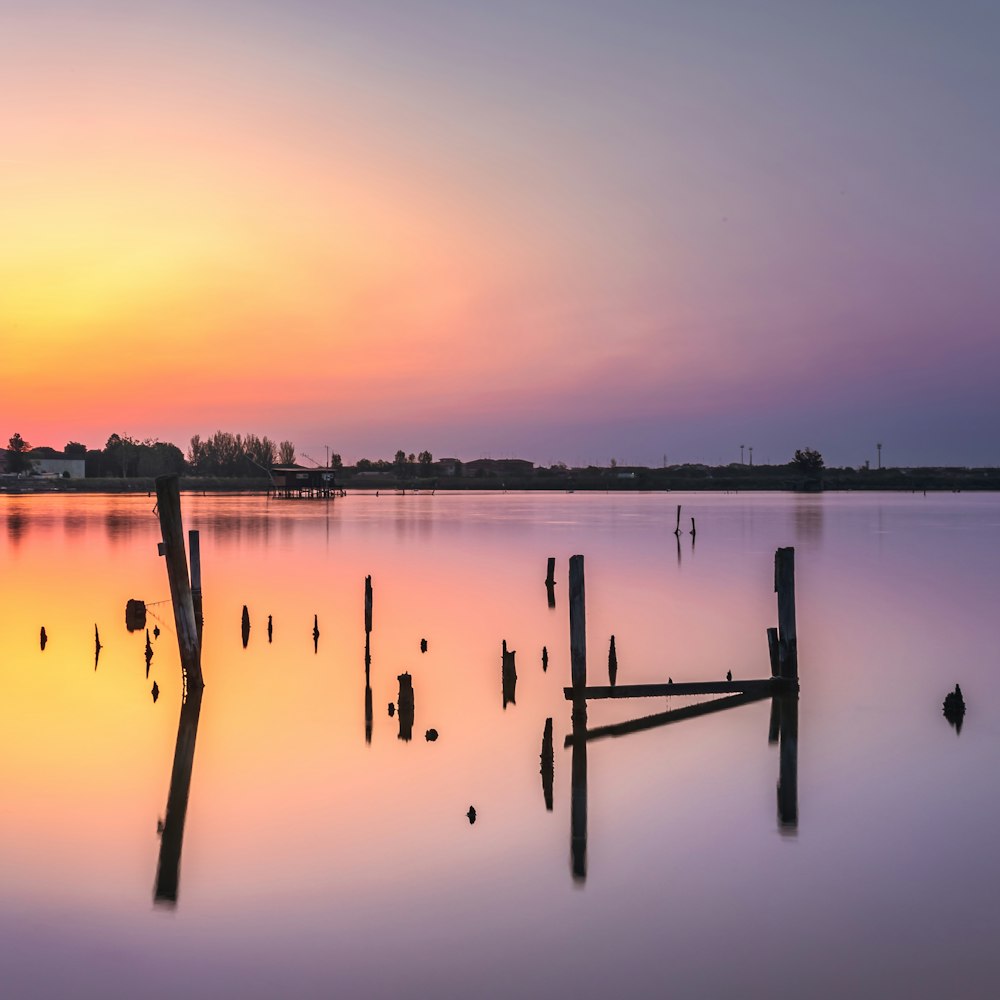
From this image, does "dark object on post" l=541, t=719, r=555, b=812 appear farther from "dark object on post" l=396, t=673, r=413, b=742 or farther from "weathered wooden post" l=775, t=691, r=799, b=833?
"weathered wooden post" l=775, t=691, r=799, b=833

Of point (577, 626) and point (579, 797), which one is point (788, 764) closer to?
point (579, 797)

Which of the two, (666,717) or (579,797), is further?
(666,717)

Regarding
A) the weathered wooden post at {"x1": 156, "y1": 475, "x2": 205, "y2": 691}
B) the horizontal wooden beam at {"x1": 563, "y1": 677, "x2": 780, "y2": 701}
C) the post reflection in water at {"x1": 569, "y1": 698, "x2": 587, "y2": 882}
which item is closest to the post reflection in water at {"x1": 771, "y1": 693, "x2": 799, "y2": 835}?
the horizontal wooden beam at {"x1": 563, "y1": 677, "x2": 780, "y2": 701}

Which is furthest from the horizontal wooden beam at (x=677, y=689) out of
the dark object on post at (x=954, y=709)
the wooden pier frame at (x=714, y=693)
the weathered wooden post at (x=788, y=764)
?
the dark object on post at (x=954, y=709)

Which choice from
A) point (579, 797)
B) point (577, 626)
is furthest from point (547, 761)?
point (577, 626)

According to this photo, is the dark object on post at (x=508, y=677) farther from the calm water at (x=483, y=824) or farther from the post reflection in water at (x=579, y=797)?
the post reflection in water at (x=579, y=797)

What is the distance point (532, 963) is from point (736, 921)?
2293mm

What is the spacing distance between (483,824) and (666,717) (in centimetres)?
630

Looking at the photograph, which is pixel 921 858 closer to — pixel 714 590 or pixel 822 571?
pixel 714 590

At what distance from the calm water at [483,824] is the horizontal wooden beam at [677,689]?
0.46m

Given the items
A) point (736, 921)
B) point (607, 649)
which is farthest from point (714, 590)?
point (736, 921)

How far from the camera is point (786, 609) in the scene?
723 inches

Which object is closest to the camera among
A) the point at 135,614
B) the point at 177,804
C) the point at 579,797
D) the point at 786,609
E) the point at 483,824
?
the point at 483,824

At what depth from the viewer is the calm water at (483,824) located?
942 centimetres
